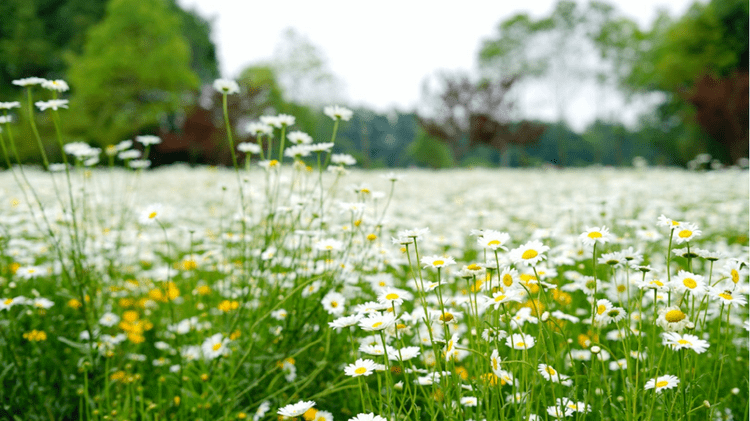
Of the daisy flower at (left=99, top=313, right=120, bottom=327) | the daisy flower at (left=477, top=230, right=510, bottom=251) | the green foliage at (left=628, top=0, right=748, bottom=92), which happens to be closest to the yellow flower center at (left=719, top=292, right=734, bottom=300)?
the daisy flower at (left=477, top=230, right=510, bottom=251)

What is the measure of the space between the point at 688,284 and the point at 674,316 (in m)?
0.11

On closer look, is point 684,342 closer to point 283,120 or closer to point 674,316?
point 674,316

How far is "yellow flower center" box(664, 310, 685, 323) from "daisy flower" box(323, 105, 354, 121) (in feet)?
4.65

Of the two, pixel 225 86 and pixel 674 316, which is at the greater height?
pixel 225 86

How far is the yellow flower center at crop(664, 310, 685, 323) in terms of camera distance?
1.23 metres

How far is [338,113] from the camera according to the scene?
2.15 metres

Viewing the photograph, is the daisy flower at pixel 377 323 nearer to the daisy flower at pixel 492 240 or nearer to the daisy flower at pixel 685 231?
the daisy flower at pixel 492 240

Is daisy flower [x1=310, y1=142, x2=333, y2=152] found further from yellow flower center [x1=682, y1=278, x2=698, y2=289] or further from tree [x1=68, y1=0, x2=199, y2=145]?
tree [x1=68, y1=0, x2=199, y2=145]

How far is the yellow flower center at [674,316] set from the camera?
123cm

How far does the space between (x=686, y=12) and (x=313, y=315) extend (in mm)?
30106

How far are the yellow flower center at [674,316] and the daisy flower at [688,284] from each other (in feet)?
0.22

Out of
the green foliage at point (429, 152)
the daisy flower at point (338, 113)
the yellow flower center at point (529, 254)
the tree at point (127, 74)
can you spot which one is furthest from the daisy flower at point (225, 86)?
the green foliage at point (429, 152)

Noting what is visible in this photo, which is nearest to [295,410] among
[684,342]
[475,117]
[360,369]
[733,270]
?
[360,369]

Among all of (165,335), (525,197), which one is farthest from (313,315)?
(525,197)
